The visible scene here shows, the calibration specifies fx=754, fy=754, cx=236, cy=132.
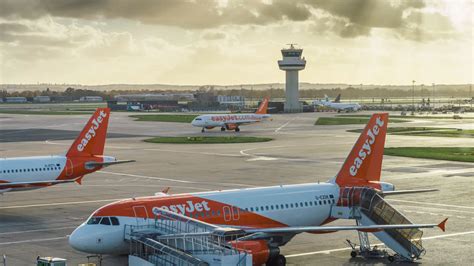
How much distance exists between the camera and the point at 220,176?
262 ft

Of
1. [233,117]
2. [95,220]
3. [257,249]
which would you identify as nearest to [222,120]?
[233,117]

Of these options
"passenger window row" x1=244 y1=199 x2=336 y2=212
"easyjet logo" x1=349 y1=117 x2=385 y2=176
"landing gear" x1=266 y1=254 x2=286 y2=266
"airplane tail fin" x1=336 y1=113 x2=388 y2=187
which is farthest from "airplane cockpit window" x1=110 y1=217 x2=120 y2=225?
"easyjet logo" x1=349 y1=117 x2=385 y2=176

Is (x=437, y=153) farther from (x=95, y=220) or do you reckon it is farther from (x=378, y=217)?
(x=95, y=220)

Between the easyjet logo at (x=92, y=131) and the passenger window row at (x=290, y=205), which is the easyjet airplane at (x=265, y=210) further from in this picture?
the easyjet logo at (x=92, y=131)

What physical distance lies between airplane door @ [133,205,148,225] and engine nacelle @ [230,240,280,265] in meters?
5.35

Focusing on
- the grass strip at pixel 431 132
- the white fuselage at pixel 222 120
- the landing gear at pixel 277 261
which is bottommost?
the grass strip at pixel 431 132

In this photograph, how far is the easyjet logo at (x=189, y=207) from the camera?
3816 cm

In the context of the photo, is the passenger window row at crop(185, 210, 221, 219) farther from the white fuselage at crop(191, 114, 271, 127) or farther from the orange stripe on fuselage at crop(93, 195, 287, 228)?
the white fuselage at crop(191, 114, 271, 127)

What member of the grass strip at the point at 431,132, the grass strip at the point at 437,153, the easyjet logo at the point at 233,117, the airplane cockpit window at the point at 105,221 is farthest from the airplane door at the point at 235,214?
the easyjet logo at the point at 233,117

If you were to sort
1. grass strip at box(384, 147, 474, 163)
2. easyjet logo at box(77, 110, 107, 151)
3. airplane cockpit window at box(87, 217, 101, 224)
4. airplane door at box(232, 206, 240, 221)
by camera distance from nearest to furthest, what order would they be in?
1. airplane cockpit window at box(87, 217, 101, 224)
2. airplane door at box(232, 206, 240, 221)
3. easyjet logo at box(77, 110, 107, 151)
4. grass strip at box(384, 147, 474, 163)

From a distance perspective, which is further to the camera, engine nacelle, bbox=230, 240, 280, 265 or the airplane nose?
the airplane nose

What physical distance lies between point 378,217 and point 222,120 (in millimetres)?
115151

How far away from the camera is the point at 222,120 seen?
513 feet

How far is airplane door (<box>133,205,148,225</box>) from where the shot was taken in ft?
120
